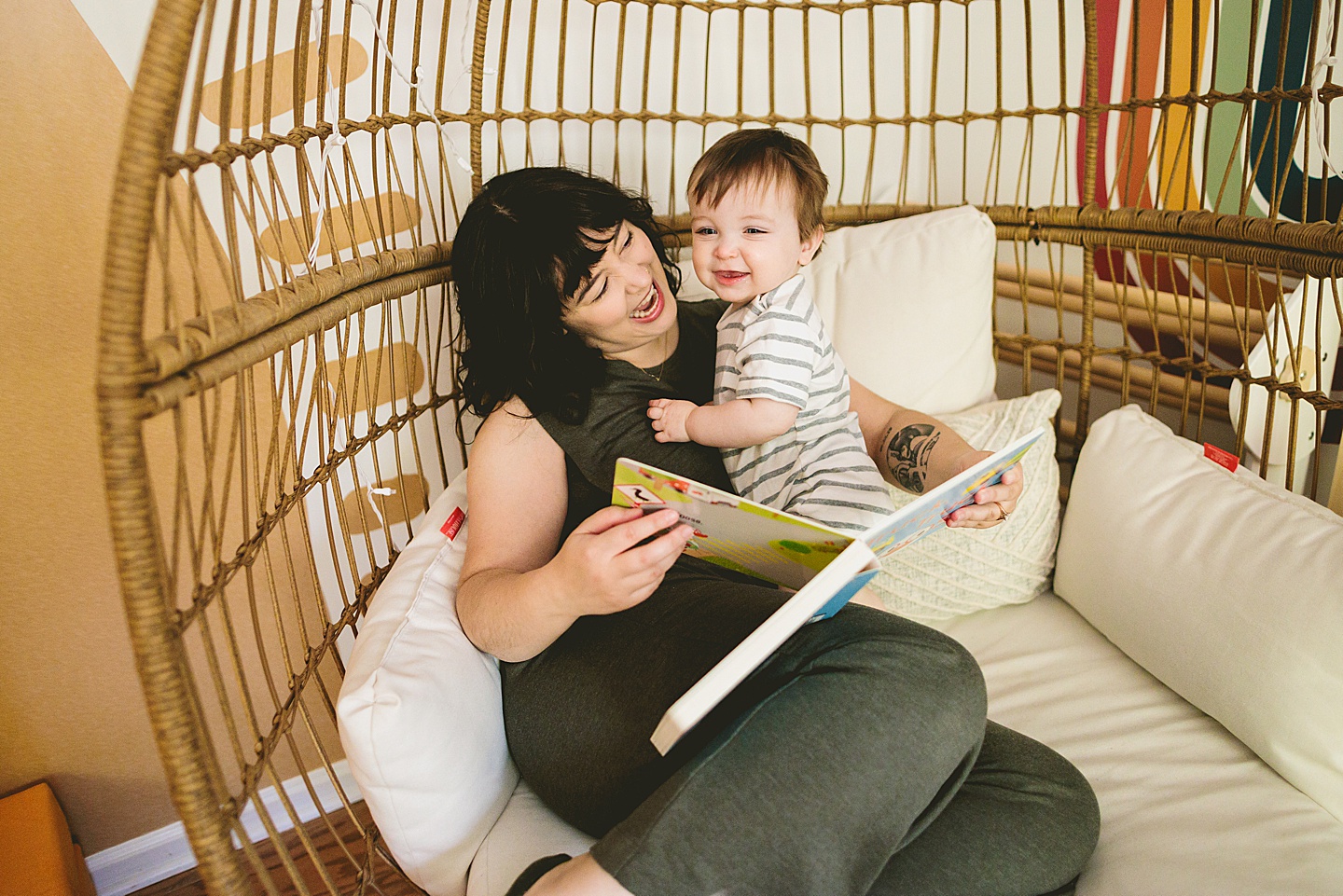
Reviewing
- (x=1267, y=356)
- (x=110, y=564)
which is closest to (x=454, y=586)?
(x=110, y=564)

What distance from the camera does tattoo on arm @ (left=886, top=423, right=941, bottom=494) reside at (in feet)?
3.77

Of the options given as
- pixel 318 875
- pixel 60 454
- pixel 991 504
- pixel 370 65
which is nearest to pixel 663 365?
pixel 991 504

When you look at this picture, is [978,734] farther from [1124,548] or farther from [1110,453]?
[1110,453]

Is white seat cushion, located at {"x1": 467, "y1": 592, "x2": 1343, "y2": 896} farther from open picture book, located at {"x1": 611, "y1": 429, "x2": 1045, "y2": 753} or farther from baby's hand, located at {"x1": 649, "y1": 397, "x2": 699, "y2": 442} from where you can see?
baby's hand, located at {"x1": 649, "y1": 397, "x2": 699, "y2": 442}

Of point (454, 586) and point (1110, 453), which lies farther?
point (1110, 453)

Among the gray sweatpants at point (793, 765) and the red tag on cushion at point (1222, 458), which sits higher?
the red tag on cushion at point (1222, 458)

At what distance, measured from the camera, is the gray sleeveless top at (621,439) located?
3.47ft

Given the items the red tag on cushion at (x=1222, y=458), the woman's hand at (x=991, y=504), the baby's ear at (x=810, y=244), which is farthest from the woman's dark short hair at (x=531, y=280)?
the red tag on cushion at (x=1222, y=458)

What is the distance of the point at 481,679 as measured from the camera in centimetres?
95

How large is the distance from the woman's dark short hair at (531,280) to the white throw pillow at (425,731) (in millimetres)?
264

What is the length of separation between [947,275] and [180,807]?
1.22m

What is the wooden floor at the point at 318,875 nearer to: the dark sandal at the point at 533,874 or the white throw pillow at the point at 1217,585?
the dark sandal at the point at 533,874

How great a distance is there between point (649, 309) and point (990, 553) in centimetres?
62

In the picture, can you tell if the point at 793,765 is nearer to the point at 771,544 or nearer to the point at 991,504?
the point at 771,544
